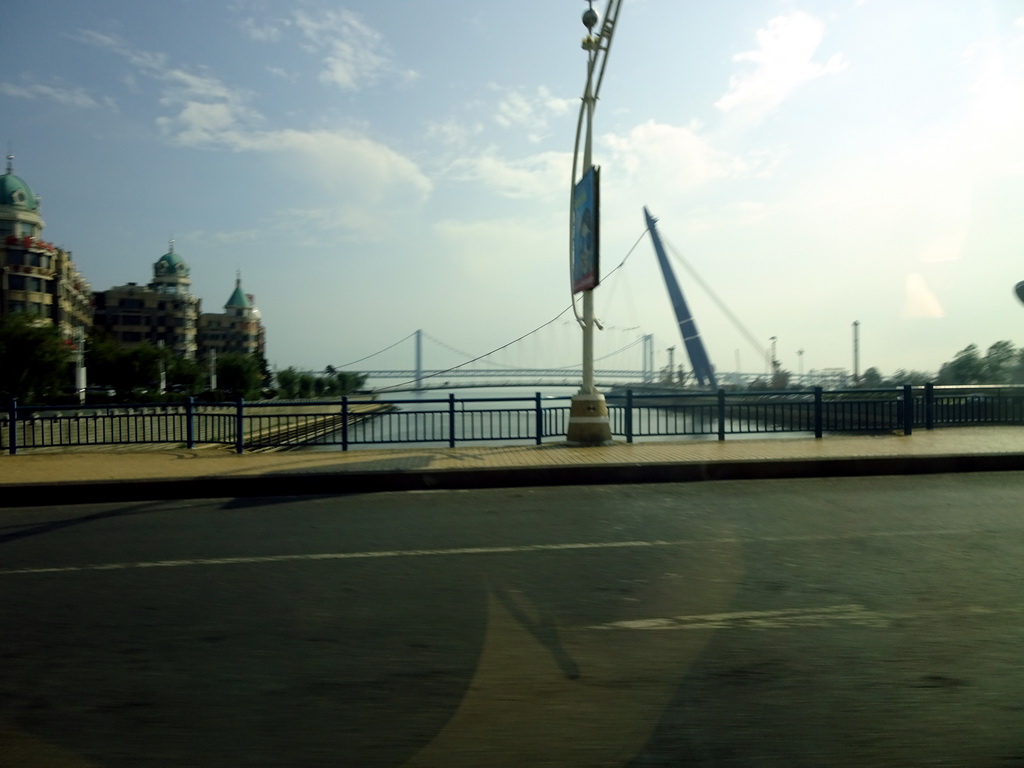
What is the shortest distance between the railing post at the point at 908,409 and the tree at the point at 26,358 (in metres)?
41.5

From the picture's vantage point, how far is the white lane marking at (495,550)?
645cm

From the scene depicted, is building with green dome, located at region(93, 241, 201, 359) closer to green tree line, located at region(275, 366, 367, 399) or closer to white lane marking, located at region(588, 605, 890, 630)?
green tree line, located at region(275, 366, 367, 399)

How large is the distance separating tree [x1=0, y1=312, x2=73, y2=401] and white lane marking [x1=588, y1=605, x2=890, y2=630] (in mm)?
45616

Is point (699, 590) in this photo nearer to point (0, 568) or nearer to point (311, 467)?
point (0, 568)

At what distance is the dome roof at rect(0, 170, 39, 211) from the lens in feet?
270

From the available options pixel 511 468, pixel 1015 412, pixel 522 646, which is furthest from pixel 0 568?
pixel 1015 412

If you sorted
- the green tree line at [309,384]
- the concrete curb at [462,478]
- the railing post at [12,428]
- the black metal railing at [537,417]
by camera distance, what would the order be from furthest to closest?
1. the green tree line at [309,384]
2. the black metal railing at [537,417]
3. the railing post at [12,428]
4. the concrete curb at [462,478]

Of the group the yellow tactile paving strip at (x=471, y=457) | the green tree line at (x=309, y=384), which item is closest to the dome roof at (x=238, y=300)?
the green tree line at (x=309, y=384)

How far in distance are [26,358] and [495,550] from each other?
148ft

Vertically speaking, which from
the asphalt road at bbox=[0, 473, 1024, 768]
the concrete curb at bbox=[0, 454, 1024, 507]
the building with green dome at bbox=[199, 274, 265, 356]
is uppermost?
the building with green dome at bbox=[199, 274, 265, 356]

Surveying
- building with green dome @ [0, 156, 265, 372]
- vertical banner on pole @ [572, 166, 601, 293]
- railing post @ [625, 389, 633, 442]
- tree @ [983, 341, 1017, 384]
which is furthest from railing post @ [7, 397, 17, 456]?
building with green dome @ [0, 156, 265, 372]

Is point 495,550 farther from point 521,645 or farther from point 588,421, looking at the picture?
point 588,421

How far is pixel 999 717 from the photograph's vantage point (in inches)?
135

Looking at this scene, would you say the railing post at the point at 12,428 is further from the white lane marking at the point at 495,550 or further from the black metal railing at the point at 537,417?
the white lane marking at the point at 495,550
